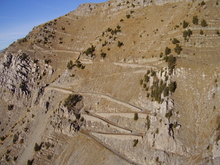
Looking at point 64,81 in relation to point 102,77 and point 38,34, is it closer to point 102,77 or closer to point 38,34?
point 102,77

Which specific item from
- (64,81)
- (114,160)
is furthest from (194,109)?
(64,81)

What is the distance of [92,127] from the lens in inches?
1528

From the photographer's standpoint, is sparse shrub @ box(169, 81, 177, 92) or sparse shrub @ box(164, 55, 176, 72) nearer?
sparse shrub @ box(169, 81, 177, 92)

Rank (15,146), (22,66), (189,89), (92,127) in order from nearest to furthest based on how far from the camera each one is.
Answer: (189,89), (92,127), (15,146), (22,66)

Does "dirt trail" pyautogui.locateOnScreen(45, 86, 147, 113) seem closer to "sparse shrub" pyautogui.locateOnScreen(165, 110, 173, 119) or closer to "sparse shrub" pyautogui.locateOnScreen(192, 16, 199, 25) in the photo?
"sparse shrub" pyautogui.locateOnScreen(165, 110, 173, 119)

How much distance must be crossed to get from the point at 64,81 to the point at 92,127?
15.8 m

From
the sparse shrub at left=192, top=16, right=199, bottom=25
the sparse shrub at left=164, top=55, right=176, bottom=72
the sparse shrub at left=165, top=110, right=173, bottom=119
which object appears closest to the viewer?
the sparse shrub at left=165, top=110, right=173, bottom=119

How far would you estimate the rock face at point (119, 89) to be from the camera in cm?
2992

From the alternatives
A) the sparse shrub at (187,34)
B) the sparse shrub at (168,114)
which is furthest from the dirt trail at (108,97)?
the sparse shrub at (187,34)

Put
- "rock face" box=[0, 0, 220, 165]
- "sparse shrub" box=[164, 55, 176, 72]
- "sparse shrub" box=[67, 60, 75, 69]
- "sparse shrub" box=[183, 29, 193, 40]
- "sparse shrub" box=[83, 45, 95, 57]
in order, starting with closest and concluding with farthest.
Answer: "rock face" box=[0, 0, 220, 165] < "sparse shrub" box=[164, 55, 176, 72] < "sparse shrub" box=[183, 29, 193, 40] < "sparse shrub" box=[67, 60, 75, 69] < "sparse shrub" box=[83, 45, 95, 57]

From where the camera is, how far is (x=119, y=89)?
4153cm

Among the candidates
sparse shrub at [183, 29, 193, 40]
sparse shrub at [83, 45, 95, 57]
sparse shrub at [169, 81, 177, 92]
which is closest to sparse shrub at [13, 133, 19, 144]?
sparse shrub at [83, 45, 95, 57]

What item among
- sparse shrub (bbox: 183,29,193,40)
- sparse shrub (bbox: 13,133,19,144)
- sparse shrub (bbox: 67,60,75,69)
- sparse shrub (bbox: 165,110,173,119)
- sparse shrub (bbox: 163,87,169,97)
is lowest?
sparse shrub (bbox: 13,133,19,144)

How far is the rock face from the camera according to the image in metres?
29.9
